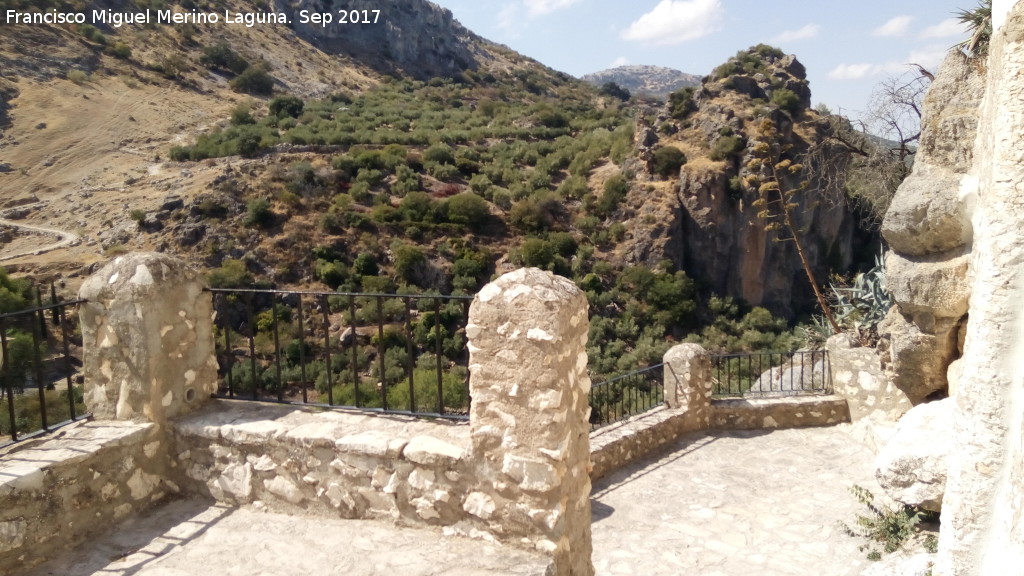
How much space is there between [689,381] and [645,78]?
372 feet

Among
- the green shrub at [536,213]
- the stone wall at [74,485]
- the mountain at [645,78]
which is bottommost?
the stone wall at [74,485]

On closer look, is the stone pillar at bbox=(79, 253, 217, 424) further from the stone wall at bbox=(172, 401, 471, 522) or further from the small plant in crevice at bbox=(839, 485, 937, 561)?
the small plant in crevice at bbox=(839, 485, 937, 561)

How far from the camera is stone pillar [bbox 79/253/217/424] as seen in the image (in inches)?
149

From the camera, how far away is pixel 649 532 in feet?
19.6

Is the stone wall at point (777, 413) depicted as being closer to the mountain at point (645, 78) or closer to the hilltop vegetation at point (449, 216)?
the hilltop vegetation at point (449, 216)

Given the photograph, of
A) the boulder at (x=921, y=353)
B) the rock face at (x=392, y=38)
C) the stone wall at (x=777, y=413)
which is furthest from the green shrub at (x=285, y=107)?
the boulder at (x=921, y=353)

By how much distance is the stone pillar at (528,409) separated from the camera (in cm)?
300

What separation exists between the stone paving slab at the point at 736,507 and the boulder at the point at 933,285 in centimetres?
186

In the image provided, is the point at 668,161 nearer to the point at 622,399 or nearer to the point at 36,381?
the point at 622,399

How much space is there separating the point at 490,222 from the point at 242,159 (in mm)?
11184

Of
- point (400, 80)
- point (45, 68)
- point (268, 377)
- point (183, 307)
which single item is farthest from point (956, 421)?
point (400, 80)

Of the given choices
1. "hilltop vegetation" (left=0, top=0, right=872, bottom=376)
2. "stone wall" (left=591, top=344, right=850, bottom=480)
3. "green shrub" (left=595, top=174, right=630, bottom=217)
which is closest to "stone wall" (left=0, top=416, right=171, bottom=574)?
"stone wall" (left=591, top=344, right=850, bottom=480)

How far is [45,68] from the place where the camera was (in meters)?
33.2

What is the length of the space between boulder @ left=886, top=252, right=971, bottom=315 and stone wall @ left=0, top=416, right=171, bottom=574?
669cm
